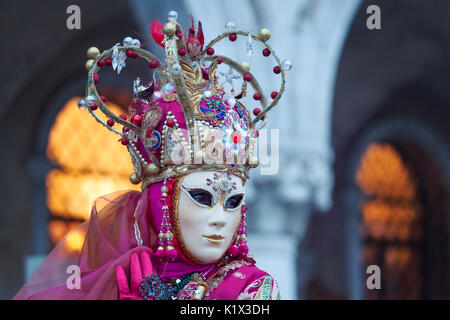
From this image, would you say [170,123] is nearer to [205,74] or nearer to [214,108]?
[214,108]

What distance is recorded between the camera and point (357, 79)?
7.80 m

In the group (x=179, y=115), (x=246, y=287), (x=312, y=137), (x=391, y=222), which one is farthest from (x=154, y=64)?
(x=391, y=222)

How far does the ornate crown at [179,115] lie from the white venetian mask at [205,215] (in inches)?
1.8

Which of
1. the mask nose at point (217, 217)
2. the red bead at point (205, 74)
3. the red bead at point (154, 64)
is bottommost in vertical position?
the mask nose at point (217, 217)

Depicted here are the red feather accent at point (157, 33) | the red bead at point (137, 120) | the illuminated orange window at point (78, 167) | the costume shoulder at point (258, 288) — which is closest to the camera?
the costume shoulder at point (258, 288)

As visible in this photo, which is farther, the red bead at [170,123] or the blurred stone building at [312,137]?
the blurred stone building at [312,137]

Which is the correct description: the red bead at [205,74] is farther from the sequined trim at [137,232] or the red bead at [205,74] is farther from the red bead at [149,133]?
the sequined trim at [137,232]

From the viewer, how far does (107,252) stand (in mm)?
2686

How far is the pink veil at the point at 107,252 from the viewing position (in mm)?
2559

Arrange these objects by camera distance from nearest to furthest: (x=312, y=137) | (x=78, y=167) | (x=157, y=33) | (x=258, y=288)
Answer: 1. (x=258, y=288)
2. (x=157, y=33)
3. (x=312, y=137)
4. (x=78, y=167)

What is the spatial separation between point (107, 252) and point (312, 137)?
2.77 m

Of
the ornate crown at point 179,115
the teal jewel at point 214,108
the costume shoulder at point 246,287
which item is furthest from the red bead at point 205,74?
the costume shoulder at point 246,287
